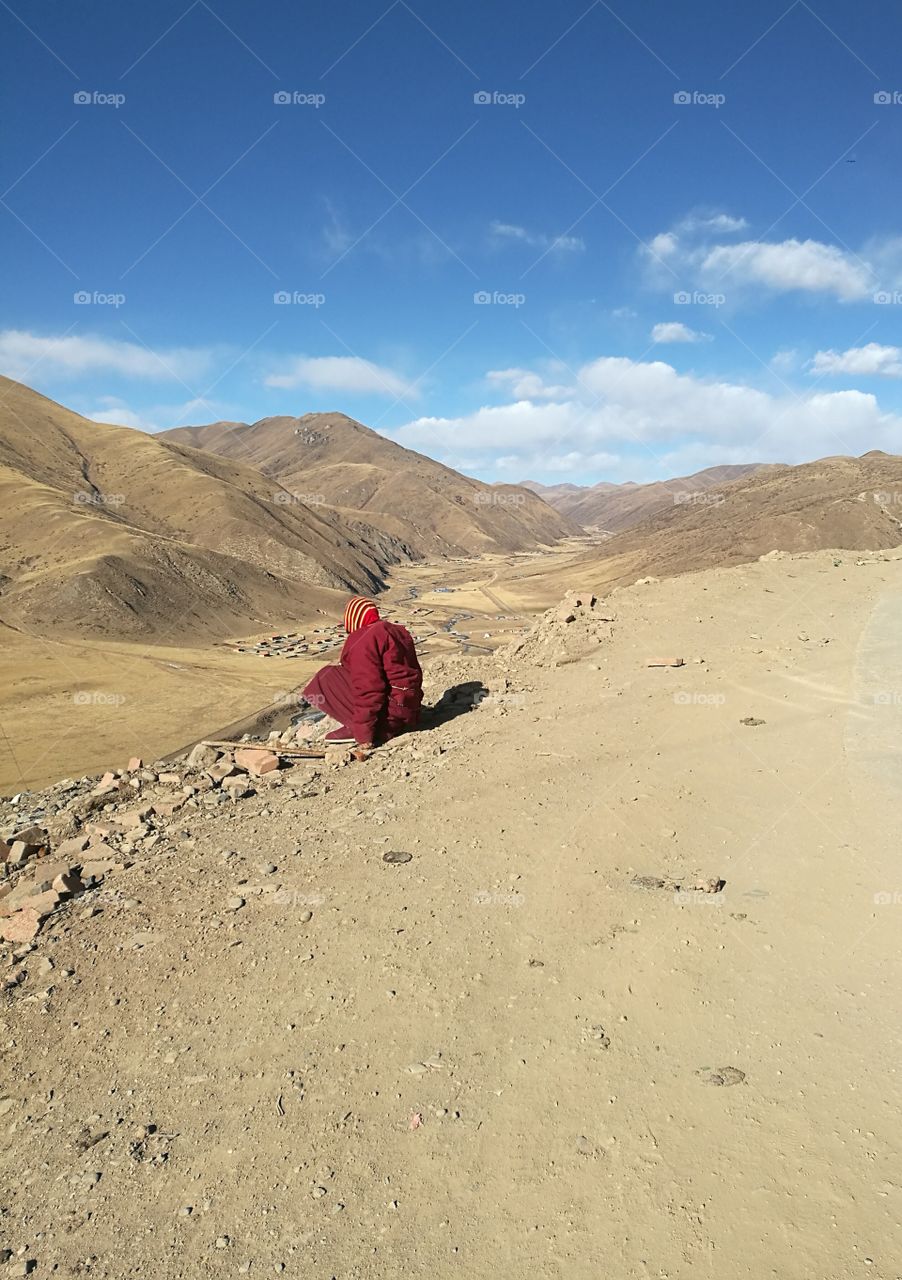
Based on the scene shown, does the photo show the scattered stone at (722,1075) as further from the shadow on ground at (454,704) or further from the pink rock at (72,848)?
the shadow on ground at (454,704)

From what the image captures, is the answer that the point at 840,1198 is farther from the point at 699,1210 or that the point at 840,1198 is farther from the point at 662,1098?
the point at 662,1098

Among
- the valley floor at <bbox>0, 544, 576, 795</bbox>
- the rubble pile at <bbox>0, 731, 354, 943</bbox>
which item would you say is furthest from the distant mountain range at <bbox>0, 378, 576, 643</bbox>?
the rubble pile at <bbox>0, 731, 354, 943</bbox>

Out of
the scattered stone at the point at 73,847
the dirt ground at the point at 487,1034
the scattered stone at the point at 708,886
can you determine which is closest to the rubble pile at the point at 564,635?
the dirt ground at the point at 487,1034

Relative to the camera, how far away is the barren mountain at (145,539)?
47.4 metres

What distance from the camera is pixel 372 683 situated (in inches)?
385

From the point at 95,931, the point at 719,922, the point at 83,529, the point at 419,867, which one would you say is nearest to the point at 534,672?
the point at 419,867

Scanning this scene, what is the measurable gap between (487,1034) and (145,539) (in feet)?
192

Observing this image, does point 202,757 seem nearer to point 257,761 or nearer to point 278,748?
point 278,748

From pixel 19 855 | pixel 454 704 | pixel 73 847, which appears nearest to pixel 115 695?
pixel 454 704

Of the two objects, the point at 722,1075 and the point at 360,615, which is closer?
the point at 722,1075

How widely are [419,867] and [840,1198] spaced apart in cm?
387

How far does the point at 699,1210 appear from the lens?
133 inches

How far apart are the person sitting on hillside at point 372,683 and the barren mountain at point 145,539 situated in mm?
39744

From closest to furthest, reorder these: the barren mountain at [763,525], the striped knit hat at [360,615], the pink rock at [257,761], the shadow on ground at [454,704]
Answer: the pink rock at [257,761], the striped knit hat at [360,615], the shadow on ground at [454,704], the barren mountain at [763,525]
